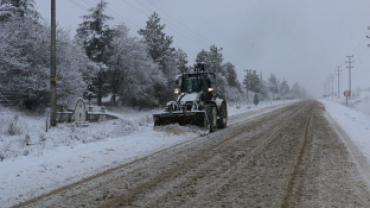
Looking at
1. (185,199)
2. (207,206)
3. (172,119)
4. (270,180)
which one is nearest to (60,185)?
(185,199)

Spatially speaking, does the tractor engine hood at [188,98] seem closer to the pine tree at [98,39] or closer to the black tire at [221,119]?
the black tire at [221,119]

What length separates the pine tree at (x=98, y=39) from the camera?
29.9m

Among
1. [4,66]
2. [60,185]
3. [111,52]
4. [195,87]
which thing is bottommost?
[60,185]

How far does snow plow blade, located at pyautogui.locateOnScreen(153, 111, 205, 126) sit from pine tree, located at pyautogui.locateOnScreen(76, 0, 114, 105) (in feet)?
65.7

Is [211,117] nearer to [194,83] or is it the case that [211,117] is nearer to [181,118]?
[181,118]

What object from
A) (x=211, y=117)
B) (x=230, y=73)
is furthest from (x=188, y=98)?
(x=230, y=73)

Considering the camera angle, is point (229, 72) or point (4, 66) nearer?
point (4, 66)

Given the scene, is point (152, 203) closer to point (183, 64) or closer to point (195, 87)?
point (195, 87)

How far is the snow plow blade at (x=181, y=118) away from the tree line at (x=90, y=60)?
11023mm

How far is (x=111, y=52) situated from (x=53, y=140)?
22738 millimetres

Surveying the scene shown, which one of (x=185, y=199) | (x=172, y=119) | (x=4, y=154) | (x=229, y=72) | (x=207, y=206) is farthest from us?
(x=229, y=72)

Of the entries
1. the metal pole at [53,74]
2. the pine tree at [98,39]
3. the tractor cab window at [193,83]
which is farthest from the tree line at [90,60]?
the tractor cab window at [193,83]

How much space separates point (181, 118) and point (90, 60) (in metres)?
19.6

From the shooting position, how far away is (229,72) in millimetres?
63250
